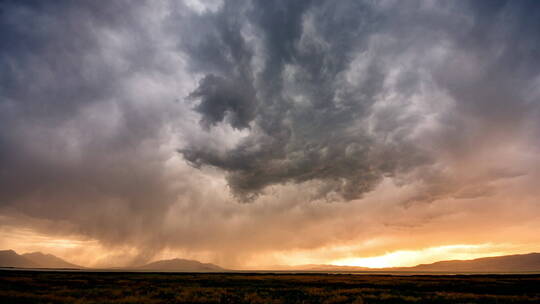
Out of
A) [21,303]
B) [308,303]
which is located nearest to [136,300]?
[21,303]

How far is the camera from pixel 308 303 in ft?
92.0

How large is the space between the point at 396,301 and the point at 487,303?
8577 mm

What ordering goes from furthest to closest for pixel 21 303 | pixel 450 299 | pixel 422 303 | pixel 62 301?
1. pixel 450 299
2. pixel 422 303
3. pixel 62 301
4. pixel 21 303

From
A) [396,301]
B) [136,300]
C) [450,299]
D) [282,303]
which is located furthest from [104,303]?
[450,299]

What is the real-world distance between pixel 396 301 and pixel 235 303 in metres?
17.1

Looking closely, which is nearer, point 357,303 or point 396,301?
point 357,303

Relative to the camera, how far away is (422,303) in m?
28.4

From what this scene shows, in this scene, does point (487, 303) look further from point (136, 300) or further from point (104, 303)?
point (104, 303)

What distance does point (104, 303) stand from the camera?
85.4 ft

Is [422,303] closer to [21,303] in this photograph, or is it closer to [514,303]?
[514,303]

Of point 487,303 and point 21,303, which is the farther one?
point 487,303

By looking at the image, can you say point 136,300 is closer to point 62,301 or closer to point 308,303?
point 62,301

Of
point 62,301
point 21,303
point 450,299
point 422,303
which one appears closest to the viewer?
point 21,303

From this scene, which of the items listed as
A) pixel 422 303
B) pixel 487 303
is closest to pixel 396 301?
pixel 422 303
